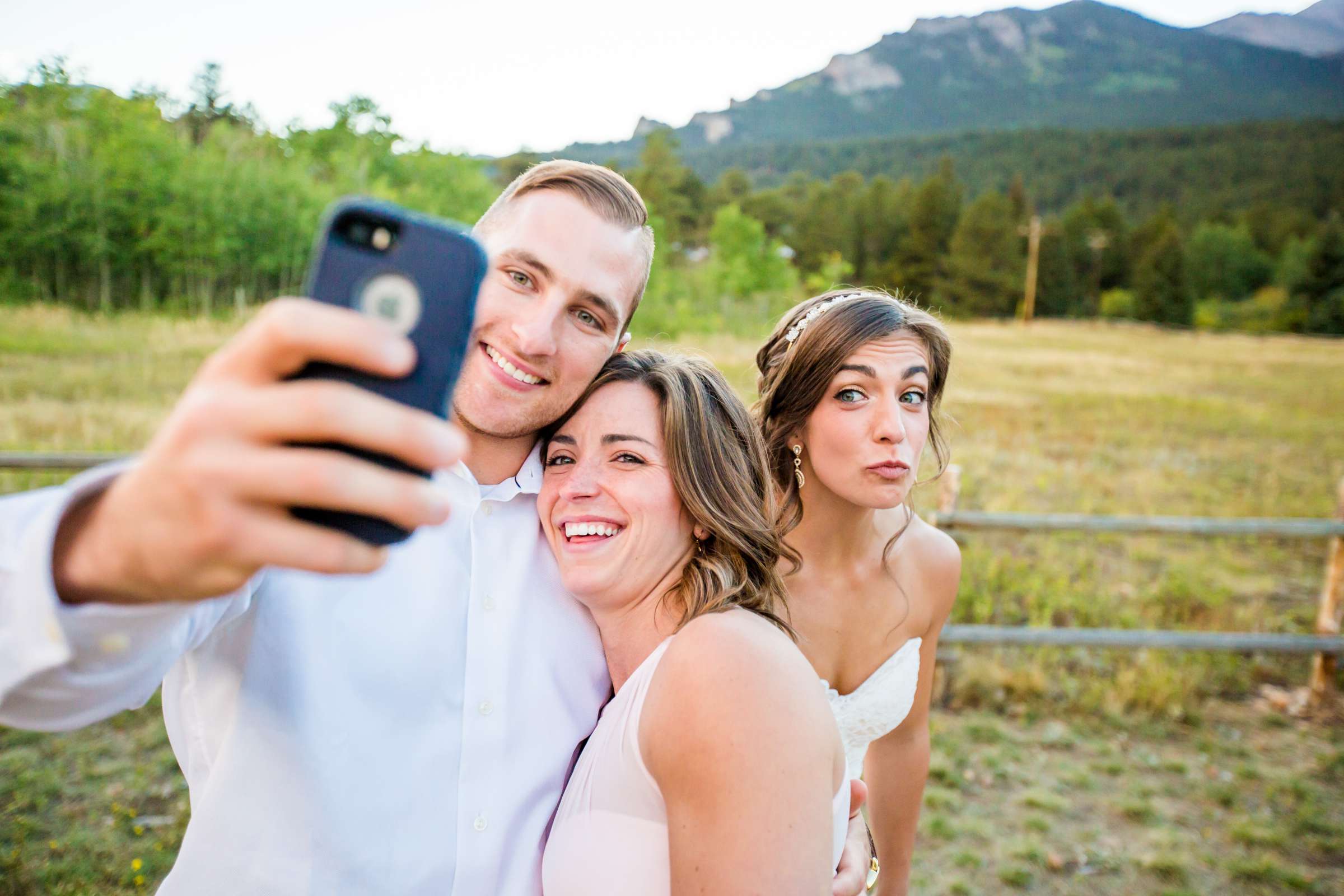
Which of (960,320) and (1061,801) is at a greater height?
(960,320)

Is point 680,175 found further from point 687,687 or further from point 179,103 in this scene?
point 687,687

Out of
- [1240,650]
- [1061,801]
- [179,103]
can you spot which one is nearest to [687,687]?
[1061,801]

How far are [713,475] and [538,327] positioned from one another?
583 mm

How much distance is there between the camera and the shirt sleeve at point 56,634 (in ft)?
2.27

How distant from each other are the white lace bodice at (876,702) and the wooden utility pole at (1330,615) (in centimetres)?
516

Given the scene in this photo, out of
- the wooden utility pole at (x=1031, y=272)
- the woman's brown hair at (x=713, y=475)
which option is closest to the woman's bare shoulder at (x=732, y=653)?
the woman's brown hair at (x=713, y=475)

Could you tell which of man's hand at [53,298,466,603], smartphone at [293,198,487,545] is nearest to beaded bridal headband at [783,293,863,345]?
smartphone at [293,198,487,545]

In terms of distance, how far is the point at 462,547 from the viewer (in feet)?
5.86

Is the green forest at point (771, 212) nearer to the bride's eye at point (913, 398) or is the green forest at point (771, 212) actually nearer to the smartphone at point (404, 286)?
the bride's eye at point (913, 398)

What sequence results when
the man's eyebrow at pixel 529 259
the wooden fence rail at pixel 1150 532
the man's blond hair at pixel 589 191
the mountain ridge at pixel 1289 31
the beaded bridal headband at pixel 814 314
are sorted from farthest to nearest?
the mountain ridge at pixel 1289 31
the wooden fence rail at pixel 1150 532
the beaded bridal headband at pixel 814 314
the man's blond hair at pixel 589 191
the man's eyebrow at pixel 529 259

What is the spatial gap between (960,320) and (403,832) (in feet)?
217

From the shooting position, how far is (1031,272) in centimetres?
6062

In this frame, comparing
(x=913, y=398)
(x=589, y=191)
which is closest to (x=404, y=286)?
(x=589, y=191)

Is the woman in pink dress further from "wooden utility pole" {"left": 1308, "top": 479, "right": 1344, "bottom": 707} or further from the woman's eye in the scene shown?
"wooden utility pole" {"left": 1308, "top": 479, "right": 1344, "bottom": 707}
